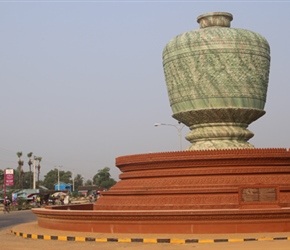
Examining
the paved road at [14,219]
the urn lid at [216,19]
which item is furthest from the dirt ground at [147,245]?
the urn lid at [216,19]

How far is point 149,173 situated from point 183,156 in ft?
4.55

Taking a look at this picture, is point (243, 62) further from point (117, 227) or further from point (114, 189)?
point (117, 227)

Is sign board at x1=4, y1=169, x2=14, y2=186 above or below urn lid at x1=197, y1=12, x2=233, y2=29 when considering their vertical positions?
below

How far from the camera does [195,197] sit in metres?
17.9

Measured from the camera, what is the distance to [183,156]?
1911 cm

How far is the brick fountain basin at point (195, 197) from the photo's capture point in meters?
16.1

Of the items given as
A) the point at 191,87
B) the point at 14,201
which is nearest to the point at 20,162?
the point at 14,201

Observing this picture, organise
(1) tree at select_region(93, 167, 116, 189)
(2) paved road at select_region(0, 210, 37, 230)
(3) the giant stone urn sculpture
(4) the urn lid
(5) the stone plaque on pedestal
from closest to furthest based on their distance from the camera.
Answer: (5) the stone plaque on pedestal
(3) the giant stone urn sculpture
(4) the urn lid
(2) paved road at select_region(0, 210, 37, 230)
(1) tree at select_region(93, 167, 116, 189)

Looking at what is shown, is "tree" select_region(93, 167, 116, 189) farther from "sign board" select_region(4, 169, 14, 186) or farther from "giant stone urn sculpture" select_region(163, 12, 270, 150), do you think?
"giant stone urn sculpture" select_region(163, 12, 270, 150)

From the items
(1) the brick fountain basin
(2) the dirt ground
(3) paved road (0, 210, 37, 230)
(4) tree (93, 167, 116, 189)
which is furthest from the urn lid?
(4) tree (93, 167, 116, 189)

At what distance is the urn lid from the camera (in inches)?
871

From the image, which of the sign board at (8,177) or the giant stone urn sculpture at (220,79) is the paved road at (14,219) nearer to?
the giant stone urn sculpture at (220,79)

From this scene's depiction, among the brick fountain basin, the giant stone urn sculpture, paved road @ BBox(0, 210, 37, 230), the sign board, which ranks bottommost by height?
paved road @ BBox(0, 210, 37, 230)

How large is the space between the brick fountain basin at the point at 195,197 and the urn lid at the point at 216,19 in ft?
19.1
